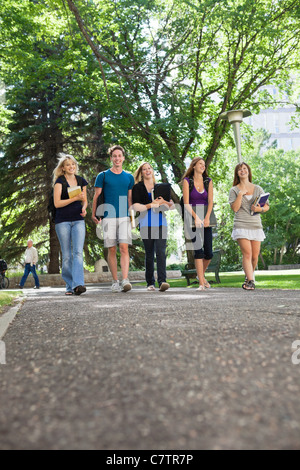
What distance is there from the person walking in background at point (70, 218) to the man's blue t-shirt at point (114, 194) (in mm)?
427

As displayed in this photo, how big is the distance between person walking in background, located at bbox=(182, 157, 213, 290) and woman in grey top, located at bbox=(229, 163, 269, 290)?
1.44ft

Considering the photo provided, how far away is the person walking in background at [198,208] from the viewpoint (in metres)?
8.42

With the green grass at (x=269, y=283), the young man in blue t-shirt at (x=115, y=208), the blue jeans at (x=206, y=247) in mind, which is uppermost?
the young man in blue t-shirt at (x=115, y=208)

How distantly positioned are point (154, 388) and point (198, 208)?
6634 millimetres

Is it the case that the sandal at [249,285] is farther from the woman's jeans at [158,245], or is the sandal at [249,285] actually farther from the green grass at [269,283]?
the woman's jeans at [158,245]

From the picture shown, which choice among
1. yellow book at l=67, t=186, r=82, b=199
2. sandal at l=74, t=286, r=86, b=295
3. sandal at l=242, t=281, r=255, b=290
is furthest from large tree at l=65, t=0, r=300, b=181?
sandal at l=74, t=286, r=86, b=295

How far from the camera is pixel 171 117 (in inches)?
566

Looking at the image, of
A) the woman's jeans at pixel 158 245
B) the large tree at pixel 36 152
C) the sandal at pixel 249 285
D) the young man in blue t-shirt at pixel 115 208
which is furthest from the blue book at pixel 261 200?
the large tree at pixel 36 152

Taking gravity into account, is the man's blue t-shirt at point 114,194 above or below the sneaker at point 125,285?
above

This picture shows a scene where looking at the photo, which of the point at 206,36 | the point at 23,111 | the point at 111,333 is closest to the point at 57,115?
the point at 23,111

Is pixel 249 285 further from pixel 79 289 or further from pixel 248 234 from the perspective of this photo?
pixel 79 289

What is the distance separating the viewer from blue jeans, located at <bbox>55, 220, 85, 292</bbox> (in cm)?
786

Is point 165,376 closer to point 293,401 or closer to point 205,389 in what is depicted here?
point 205,389

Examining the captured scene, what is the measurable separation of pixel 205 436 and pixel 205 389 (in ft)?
1.45
